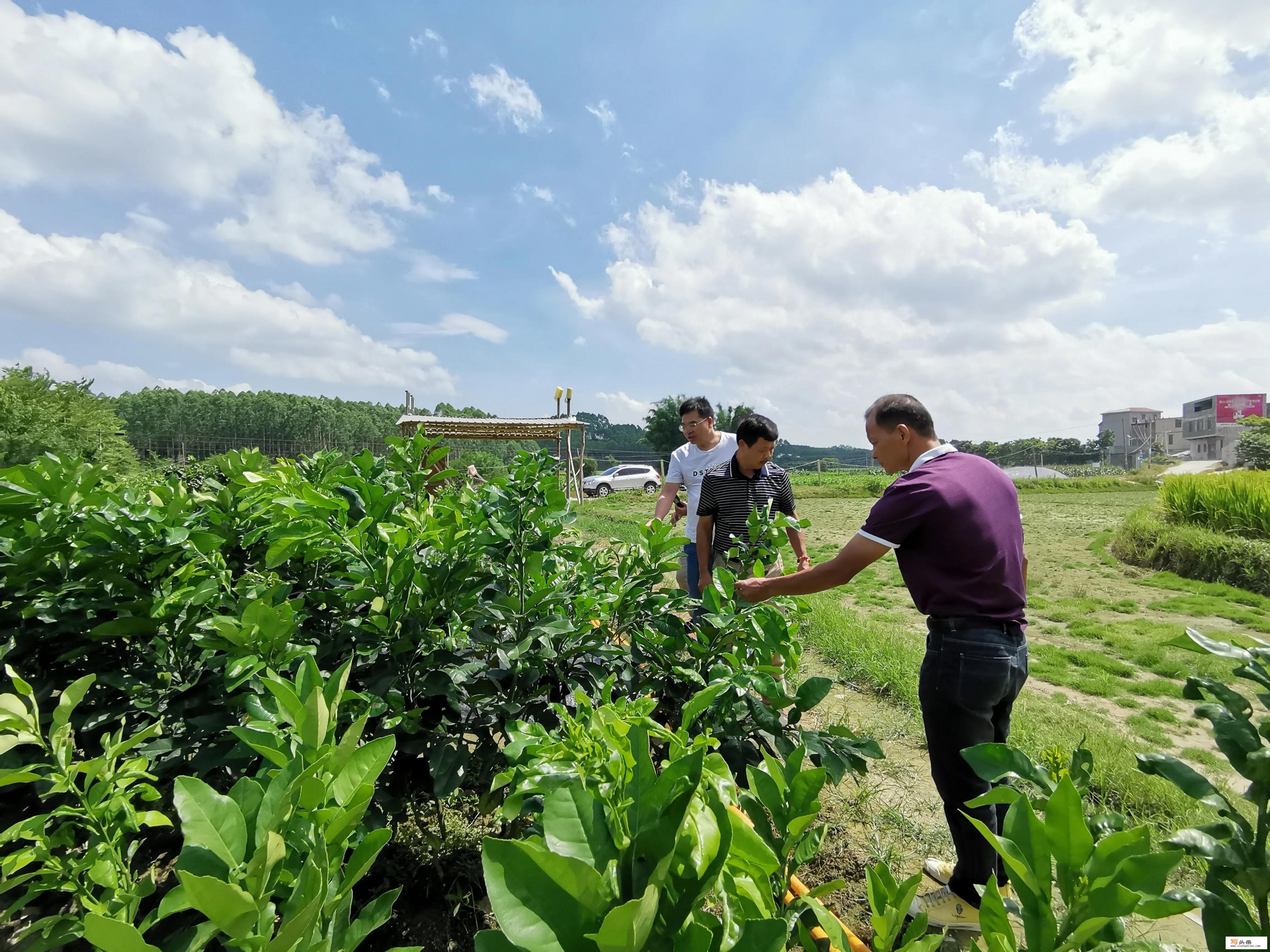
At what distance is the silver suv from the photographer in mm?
27594

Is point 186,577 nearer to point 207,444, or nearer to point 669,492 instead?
point 669,492

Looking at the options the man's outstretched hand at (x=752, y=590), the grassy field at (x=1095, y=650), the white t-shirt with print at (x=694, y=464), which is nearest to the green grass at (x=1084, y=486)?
the grassy field at (x=1095, y=650)

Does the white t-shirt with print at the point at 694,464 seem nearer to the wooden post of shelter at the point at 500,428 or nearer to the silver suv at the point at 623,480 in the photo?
the wooden post of shelter at the point at 500,428

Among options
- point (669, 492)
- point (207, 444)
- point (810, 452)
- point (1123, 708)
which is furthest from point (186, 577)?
point (810, 452)

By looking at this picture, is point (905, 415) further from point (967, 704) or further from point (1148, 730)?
point (1148, 730)

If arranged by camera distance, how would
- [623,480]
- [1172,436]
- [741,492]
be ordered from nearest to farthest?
→ [741,492] < [623,480] < [1172,436]

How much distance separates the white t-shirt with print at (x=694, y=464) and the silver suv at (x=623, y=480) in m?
22.8

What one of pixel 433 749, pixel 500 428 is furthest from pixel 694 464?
pixel 500 428

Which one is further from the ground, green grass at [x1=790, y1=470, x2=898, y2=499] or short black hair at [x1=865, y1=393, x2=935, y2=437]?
short black hair at [x1=865, y1=393, x2=935, y2=437]

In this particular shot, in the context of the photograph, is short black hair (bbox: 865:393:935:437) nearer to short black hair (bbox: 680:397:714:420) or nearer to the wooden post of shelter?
short black hair (bbox: 680:397:714:420)

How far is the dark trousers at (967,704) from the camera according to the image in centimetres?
195

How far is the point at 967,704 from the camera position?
6.43 feet

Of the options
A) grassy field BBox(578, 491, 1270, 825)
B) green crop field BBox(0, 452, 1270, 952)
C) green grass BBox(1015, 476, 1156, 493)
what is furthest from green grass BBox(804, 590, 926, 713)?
green grass BBox(1015, 476, 1156, 493)

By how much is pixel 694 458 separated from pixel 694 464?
0.05 meters
